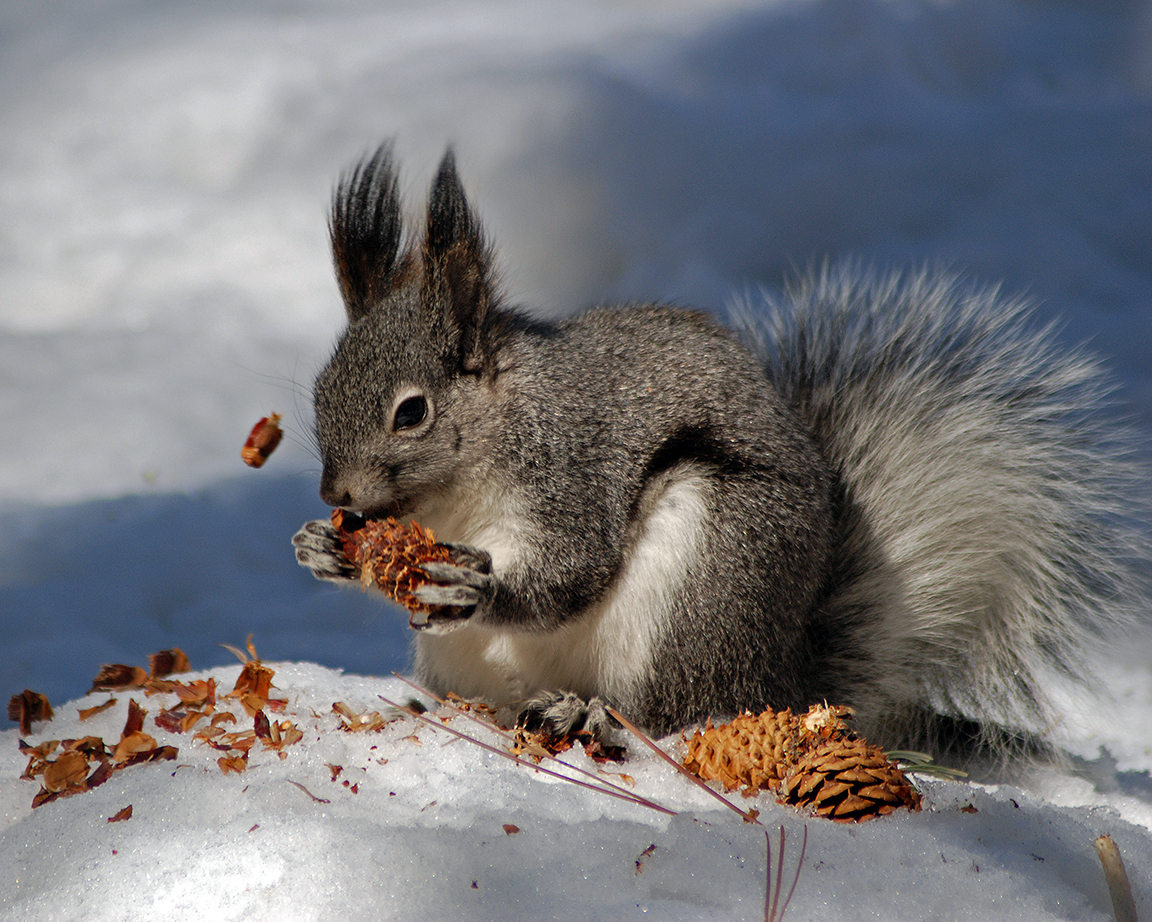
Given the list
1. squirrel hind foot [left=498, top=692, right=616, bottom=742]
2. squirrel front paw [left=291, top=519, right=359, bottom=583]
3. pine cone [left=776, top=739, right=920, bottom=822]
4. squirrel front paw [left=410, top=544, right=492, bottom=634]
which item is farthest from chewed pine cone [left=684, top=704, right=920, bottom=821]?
squirrel front paw [left=291, top=519, right=359, bottom=583]

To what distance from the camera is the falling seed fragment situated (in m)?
1.30

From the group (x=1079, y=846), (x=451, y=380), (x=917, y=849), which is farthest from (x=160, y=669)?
(x=1079, y=846)

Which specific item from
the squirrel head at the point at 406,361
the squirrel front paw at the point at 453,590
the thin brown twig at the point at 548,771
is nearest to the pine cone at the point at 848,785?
the thin brown twig at the point at 548,771

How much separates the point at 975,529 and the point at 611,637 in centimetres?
54

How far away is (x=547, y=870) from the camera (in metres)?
0.78

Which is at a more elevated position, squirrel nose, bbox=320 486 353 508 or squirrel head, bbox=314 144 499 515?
squirrel head, bbox=314 144 499 515

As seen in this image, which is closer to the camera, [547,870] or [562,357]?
[547,870]

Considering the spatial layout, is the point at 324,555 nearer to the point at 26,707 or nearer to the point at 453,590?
the point at 453,590

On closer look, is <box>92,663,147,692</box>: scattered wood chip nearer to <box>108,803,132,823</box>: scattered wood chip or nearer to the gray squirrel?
the gray squirrel

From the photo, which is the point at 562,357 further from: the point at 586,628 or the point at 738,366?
the point at 586,628

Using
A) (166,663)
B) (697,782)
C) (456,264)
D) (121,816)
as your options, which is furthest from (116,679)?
(697,782)

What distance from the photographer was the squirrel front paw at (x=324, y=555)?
1.18 m

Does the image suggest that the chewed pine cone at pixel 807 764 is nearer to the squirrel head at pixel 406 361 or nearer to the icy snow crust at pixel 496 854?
the icy snow crust at pixel 496 854

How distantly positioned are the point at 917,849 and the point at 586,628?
1.67ft
